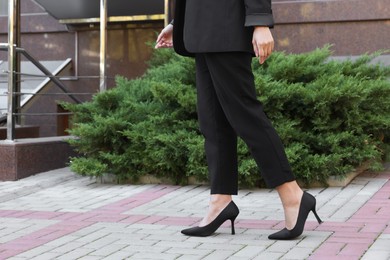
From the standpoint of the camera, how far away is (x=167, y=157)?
7.36 metres

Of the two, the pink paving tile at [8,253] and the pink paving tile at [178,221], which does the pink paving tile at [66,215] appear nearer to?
the pink paving tile at [178,221]

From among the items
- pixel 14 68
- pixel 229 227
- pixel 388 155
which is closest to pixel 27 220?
pixel 229 227

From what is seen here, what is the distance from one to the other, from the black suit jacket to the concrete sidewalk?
1102 millimetres

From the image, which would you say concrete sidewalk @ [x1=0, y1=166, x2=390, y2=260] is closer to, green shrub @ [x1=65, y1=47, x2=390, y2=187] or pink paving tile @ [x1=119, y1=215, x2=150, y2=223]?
pink paving tile @ [x1=119, y1=215, x2=150, y2=223]

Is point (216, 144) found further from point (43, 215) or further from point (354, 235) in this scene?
point (43, 215)

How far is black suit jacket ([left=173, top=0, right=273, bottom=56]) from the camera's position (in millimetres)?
4816

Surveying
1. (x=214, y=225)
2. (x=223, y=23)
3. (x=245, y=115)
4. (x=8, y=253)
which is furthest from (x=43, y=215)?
(x=223, y=23)

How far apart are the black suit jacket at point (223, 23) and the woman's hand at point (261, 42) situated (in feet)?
0.13

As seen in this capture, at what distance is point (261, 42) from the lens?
15.6 feet

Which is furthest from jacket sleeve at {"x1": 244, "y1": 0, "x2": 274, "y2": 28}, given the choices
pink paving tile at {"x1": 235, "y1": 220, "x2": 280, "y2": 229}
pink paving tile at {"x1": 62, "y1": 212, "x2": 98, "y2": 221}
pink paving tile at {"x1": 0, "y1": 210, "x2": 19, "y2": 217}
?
pink paving tile at {"x1": 0, "y1": 210, "x2": 19, "y2": 217}

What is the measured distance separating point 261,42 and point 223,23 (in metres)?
0.28

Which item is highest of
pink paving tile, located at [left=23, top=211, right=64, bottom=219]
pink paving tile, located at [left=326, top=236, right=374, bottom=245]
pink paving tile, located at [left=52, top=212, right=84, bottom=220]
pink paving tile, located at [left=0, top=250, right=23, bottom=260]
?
pink paving tile, located at [left=326, top=236, right=374, bottom=245]

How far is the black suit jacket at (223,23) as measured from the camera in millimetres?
4816

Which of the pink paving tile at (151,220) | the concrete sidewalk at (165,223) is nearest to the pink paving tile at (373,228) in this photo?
the concrete sidewalk at (165,223)
